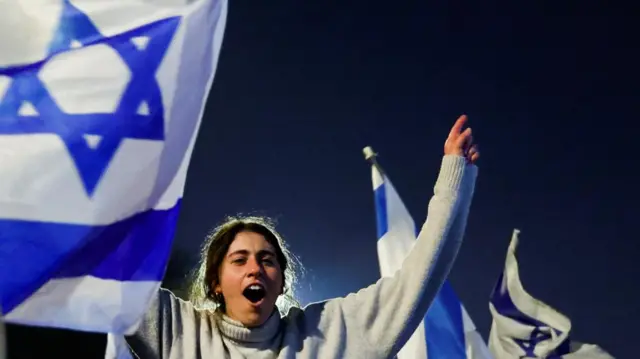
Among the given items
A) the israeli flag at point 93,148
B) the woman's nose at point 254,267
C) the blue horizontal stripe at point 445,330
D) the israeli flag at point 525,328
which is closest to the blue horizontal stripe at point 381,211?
the blue horizontal stripe at point 445,330

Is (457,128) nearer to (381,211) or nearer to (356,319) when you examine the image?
(356,319)

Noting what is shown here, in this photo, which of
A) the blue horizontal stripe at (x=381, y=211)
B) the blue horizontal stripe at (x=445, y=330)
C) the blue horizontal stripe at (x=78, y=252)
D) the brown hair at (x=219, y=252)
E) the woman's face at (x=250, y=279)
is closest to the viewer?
the blue horizontal stripe at (x=78, y=252)

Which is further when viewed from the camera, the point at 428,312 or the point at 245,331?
the point at 428,312

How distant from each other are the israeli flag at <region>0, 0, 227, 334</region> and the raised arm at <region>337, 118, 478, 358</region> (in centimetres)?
74

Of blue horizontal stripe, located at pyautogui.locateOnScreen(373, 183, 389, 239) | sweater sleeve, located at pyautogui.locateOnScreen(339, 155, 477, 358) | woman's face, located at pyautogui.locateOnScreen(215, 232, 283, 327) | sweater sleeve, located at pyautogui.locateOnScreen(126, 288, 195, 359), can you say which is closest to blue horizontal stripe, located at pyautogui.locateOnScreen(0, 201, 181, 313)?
sweater sleeve, located at pyautogui.locateOnScreen(126, 288, 195, 359)

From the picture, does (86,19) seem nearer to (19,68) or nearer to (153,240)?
(19,68)

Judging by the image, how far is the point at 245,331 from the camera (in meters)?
2.74

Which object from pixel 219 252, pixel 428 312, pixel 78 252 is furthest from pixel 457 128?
pixel 428 312

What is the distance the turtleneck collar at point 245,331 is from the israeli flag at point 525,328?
258cm

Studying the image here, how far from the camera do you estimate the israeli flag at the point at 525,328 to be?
4965mm

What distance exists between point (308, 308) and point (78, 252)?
0.89 metres

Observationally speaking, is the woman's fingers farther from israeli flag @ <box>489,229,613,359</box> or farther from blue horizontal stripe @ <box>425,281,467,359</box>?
israeli flag @ <box>489,229,613,359</box>

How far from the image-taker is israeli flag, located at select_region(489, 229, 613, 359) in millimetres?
4965

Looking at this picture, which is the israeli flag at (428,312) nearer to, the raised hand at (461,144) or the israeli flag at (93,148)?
the raised hand at (461,144)
